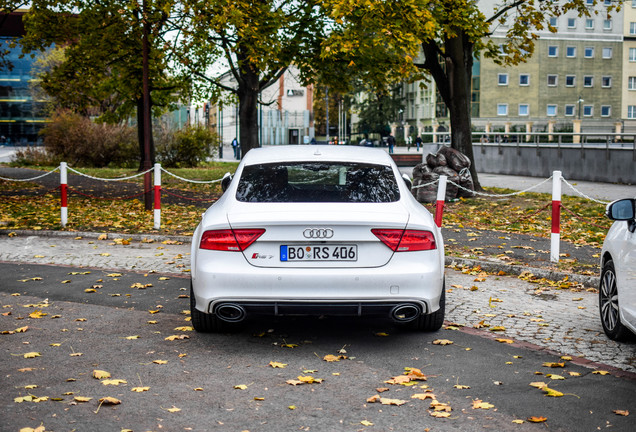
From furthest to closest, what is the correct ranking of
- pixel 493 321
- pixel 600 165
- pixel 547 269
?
1. pixel 600 165
2. pixel 547 269
3. pixel 493 321

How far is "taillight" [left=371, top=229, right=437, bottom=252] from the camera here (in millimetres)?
6223

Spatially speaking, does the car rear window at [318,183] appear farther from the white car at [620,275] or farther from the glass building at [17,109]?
the glass building at [17,109]

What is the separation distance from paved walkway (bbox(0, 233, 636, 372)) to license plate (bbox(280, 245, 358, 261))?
5.63 ft

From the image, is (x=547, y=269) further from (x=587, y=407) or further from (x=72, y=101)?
(x=72, y=101)

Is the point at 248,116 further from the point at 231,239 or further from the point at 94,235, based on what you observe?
the point at 231,239

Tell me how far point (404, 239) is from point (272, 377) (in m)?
1.43

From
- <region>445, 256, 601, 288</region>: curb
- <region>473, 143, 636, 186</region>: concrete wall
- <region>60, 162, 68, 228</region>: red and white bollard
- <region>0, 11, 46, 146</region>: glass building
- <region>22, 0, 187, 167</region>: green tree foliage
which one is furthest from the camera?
<region>0, 11, 46, 146</region>: glass building

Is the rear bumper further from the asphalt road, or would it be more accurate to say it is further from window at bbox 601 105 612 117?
window at bbox 601 105 612 117

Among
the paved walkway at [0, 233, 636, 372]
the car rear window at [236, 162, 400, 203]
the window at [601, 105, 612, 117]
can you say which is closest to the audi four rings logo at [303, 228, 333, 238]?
the car rear window at [236, 162, 400, 203]

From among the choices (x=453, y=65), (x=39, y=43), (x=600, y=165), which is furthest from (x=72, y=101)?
(x=600, y=165)

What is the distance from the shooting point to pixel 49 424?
15.1 ft

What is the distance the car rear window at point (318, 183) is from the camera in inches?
261

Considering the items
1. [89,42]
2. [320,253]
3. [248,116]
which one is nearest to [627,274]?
[320,253]

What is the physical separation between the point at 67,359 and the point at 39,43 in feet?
63.1
